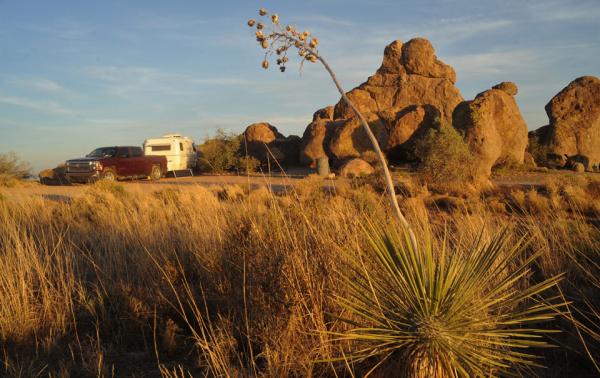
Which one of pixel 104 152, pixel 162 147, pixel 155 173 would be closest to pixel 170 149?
→ pixel 162 147

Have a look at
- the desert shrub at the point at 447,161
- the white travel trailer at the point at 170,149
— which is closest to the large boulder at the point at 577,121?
the desert shrub at the point at 447,161

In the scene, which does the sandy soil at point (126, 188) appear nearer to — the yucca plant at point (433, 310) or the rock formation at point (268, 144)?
the rock formation at point (268, 144)

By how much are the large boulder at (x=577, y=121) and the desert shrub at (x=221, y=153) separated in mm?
15988

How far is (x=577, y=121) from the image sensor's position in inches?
932

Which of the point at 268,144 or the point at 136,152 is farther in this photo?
the point at 268,144

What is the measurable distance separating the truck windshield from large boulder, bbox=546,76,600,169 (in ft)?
66.7

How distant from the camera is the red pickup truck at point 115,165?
65.4ft

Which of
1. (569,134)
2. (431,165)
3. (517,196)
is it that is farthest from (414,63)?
(517,196)

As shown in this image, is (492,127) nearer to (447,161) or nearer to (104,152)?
(447,161)

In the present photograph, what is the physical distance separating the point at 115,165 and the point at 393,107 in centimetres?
1813

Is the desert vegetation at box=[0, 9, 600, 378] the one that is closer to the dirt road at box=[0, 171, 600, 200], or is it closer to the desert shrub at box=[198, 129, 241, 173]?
the dirt road at box=[0, 171, 600, 200]

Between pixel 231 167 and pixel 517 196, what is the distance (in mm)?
18079

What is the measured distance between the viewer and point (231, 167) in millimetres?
27203

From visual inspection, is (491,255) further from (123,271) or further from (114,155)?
(114,155)
